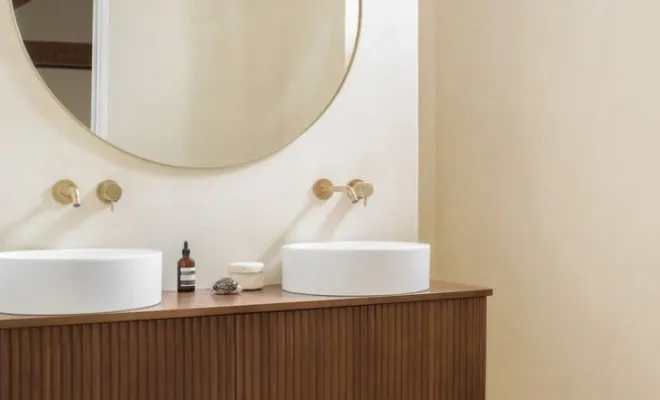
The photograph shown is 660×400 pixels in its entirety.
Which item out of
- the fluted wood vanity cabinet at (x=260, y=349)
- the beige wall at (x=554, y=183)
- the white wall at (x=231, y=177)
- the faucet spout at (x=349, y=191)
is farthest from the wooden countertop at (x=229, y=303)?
the beige wall at (x=554, y=183)

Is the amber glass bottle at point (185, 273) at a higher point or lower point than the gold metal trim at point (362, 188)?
lower

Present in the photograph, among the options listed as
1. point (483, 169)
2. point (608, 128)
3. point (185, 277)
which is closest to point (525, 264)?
point (483, 169)

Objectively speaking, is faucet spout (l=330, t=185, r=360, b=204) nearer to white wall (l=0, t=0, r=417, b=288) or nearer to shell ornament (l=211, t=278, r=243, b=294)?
white wall (l=0, t=0, r=417, b=288)

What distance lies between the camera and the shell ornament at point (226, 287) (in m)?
1.39

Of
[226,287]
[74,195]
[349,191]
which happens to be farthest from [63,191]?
[349,191]

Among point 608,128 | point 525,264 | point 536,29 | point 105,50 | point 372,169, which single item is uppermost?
point 536,29

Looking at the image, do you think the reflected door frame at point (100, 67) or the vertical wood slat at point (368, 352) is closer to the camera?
the vertical wood slat at point (368, 352)

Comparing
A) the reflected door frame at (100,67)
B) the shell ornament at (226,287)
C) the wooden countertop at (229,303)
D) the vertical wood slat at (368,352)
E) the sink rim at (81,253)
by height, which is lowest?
the vertical wood slat at (368,352)

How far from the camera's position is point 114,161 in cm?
143

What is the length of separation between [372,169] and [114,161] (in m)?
0.58

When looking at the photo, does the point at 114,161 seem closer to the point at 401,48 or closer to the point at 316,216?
the point at 316,216

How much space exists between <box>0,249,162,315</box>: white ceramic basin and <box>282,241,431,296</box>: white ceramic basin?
0.35 metres

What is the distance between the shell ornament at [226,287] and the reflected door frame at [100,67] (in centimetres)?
37

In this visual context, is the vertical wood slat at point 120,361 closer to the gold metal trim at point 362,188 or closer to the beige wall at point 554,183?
the gold metal trim at point 362,188
